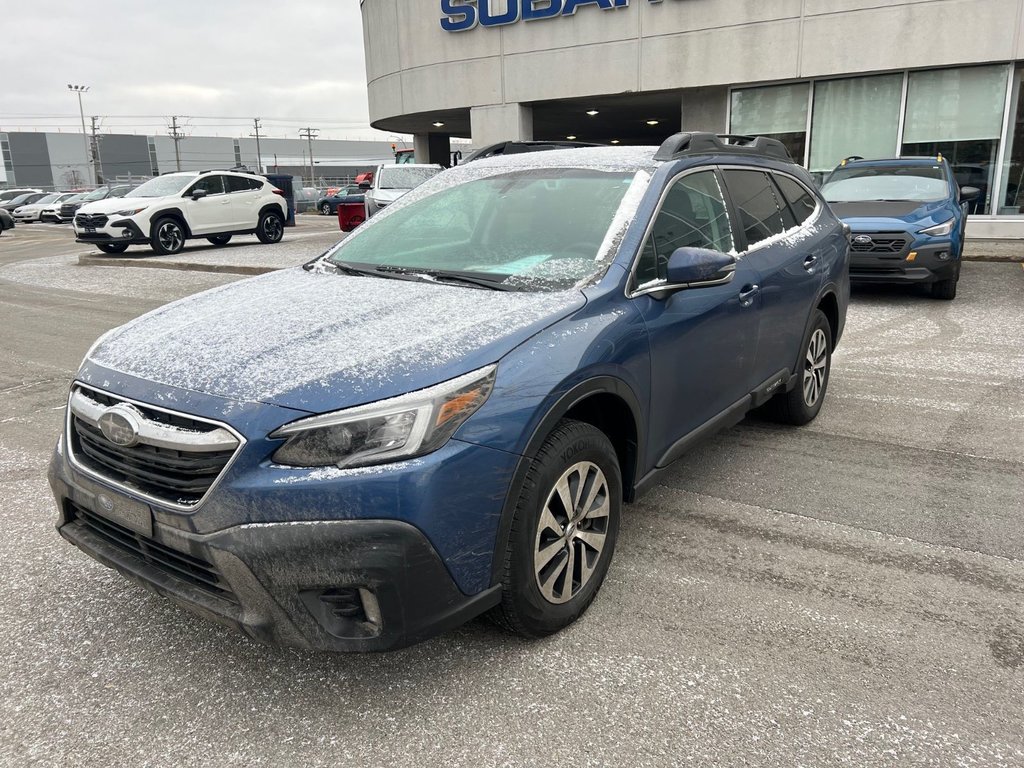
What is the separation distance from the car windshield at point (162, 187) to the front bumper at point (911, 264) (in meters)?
14.4

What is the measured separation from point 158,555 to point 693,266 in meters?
2.18

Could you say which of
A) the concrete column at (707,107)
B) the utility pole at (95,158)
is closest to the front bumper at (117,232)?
the concrete column at (707,107)

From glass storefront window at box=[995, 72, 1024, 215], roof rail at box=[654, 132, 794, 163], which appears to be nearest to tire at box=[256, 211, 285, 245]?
glass storefront window at box=[995, 72, 1024, 215]

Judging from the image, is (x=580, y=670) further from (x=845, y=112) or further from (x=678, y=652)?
(x=845, y=112)

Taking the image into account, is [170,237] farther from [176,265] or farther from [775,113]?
[775,113]

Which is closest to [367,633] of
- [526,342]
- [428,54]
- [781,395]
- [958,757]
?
[526,342]

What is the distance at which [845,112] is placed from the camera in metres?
17.6

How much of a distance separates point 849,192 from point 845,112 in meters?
8.29

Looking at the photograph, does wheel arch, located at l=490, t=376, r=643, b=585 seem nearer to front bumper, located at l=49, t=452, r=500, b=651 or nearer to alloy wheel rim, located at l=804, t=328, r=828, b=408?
front bumper, located at l=49, t=452, r=500, b=651

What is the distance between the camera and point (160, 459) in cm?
234

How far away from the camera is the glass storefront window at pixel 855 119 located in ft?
56.2

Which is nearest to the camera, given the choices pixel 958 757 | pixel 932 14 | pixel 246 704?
pixel 958 757

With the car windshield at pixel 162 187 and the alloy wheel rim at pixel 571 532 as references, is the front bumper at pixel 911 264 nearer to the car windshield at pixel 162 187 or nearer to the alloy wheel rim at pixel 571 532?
the alloy wheel rim at pixel 571 532

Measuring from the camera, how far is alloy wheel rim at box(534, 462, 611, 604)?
264cm
